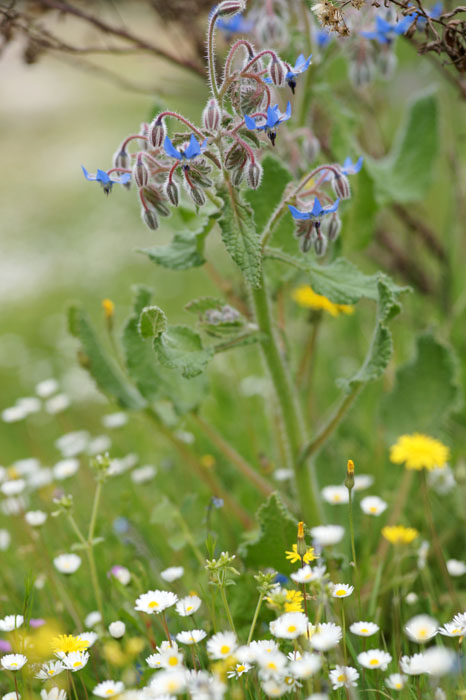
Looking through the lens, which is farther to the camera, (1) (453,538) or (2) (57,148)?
(2) (57,148)

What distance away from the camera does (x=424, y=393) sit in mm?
2168

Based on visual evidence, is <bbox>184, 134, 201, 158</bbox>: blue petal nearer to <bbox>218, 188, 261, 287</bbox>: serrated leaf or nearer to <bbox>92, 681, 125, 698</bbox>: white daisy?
<bbox>218, 188, 261, 287</bbox>: serrated leaf

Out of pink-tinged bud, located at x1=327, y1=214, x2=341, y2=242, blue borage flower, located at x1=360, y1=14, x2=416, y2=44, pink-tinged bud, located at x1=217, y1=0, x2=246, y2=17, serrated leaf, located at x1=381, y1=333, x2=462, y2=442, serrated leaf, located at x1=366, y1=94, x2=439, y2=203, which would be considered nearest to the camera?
pink-tinged bud, located at x1=217, y1=0, x2=246, y2=17

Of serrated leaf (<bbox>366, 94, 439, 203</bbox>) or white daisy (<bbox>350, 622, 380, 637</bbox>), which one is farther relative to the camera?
serrated leaf (<bbox>366, 94, 439, 203</bbox>)

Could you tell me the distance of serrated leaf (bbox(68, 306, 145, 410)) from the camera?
6.62ft

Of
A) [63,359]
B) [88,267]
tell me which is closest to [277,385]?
[63,359]

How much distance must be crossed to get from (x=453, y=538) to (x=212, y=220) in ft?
3.89

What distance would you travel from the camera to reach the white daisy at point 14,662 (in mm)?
1348

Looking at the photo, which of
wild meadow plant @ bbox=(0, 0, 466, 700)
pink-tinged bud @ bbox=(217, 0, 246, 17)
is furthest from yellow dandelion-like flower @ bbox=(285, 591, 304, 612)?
pink-tinged bud @ bbox=(217, 0, 246, 17)

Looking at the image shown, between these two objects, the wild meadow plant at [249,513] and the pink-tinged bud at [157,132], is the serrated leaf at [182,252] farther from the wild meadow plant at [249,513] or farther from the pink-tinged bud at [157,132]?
the pink-tinged bud at [157,132]

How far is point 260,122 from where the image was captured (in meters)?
1.43

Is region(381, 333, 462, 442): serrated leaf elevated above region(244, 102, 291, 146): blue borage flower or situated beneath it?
situated beneath

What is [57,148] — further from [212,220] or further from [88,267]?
[212,220]

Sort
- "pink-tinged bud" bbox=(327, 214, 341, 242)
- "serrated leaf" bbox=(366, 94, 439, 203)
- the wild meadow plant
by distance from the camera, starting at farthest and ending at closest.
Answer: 1. "serrated leaf" bbox=(366, 94, 439, 203)
2. "pink-tinged bud" bbox=(327, 214, 341, 242)
3. the wild meadow plant
